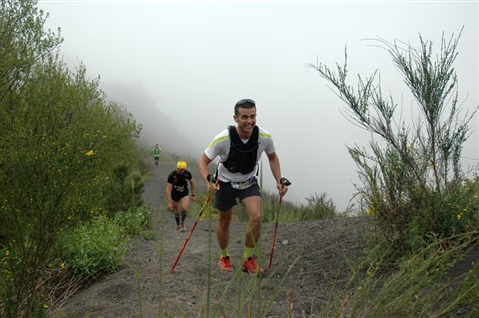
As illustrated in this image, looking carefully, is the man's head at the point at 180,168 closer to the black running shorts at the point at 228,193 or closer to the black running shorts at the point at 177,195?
the black running shorts at the point at 177,195

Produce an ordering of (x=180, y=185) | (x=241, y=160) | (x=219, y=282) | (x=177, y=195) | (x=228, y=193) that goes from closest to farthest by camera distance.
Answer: (x=219, y=282) → (x=241, y=160) → (x=228, y=193) → (x=180, y=185) → (x=177, y=195)

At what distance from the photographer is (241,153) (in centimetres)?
444

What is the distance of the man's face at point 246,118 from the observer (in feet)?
14.3

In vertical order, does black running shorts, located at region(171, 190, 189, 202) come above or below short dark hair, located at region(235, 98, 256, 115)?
below

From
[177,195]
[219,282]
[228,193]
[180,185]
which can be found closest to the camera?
[219,282]

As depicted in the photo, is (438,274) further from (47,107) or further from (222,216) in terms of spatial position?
(47,107)

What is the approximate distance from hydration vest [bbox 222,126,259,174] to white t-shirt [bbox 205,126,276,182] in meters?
0.04

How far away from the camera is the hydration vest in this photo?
4426mm

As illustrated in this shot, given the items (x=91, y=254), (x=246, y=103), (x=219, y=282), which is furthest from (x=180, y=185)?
(x=219, y=282)

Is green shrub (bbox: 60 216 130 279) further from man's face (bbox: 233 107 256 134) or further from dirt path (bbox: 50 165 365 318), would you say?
man's face (bbox: 233 107 256 134)

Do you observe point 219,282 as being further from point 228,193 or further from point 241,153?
point 241,153

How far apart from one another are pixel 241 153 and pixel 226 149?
0.17 m

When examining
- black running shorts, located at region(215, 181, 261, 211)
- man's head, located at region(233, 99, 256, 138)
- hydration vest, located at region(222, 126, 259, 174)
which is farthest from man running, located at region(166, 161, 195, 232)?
man's head, located at region(233, 99, 256, 138)

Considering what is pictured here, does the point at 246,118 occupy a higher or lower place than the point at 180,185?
higher
